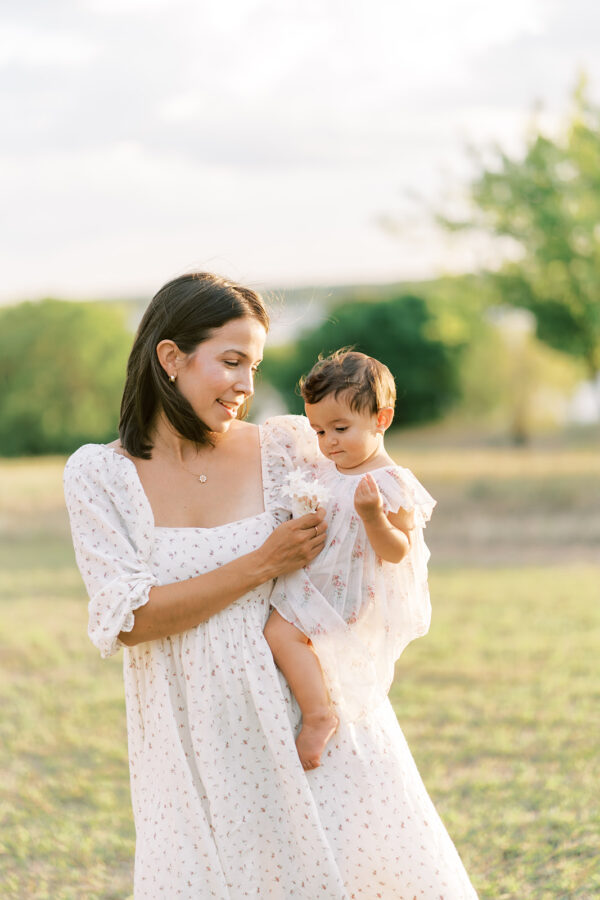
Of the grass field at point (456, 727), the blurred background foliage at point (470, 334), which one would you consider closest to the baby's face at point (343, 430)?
the grass field at point (456, 727)

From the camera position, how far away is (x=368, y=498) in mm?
2225

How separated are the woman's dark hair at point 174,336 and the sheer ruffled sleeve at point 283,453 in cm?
16

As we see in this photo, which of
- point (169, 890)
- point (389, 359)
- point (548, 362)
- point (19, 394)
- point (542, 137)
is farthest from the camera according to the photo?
point (389, 359)

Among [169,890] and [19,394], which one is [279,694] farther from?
[19,394]

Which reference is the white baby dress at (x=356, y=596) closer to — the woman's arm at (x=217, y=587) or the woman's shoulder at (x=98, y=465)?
the woman's arm at (x=217, y=587)

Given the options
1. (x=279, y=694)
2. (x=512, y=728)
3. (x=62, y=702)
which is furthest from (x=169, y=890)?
(x=62, y=702)

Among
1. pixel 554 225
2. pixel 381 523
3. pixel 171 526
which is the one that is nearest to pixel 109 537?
pixel 171 526

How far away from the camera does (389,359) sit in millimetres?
32531

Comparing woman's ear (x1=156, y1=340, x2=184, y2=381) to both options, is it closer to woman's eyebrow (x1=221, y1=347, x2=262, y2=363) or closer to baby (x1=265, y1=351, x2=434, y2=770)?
woman's eyebrow (x1=221, y1=347, x2=262, y2=363)

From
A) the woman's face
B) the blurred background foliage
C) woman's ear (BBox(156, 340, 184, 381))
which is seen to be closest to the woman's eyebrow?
the woman's face

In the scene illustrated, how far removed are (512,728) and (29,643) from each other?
14.4 ft

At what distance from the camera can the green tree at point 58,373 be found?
28188 mm

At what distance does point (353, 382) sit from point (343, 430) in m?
0.11

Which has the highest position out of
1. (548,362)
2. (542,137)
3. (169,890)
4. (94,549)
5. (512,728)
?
(542,137)
